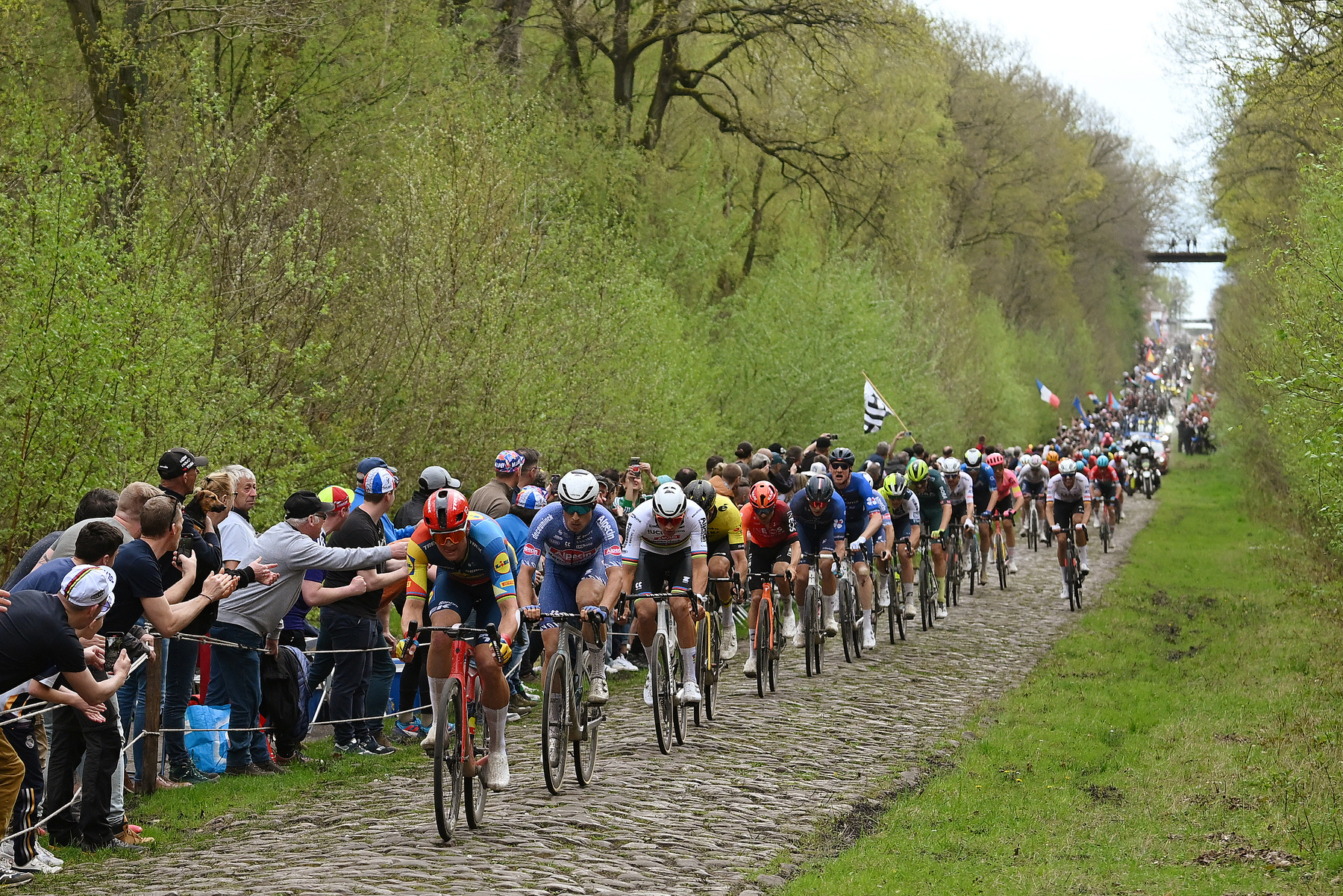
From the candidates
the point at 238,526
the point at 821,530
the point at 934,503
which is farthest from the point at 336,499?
the point at 934,503

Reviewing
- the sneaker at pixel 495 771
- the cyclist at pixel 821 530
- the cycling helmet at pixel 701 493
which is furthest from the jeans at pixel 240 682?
the cyclist at pixel 821 530

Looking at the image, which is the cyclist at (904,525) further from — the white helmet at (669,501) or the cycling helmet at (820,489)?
the white helmet at (669,501)

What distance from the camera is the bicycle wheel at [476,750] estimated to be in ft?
29.2

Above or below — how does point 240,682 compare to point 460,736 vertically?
above

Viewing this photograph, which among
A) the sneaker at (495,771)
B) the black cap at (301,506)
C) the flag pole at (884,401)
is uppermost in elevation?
the flag pole at (884,401)

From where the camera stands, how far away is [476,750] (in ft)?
30.1

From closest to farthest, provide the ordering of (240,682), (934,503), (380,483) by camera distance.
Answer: (240,682) < (380,483) < (934,503)

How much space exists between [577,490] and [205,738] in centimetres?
310

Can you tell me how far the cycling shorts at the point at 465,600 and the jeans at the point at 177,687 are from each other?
1748mm

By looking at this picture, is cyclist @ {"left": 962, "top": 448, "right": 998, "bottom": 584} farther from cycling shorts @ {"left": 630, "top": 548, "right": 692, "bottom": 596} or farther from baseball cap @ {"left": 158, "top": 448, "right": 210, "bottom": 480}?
baseball cap @ {"left": 158, "top": 448, "right": 210, "bottom": 480}

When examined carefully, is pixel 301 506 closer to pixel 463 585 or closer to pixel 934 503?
pixel 463 585

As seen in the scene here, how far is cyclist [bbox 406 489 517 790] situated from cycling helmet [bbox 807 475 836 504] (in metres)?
6.63

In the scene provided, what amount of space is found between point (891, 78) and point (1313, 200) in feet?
52.3

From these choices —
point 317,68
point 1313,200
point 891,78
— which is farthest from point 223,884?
point 891,78
